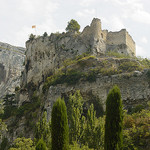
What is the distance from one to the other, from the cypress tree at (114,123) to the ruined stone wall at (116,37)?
3055 cm

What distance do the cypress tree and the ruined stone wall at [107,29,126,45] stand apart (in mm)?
30547

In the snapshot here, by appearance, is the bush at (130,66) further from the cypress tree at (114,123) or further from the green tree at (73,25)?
the green tree at (73,25)

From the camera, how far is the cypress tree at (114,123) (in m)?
12.8

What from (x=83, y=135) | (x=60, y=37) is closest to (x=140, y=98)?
(x=83, y=135)

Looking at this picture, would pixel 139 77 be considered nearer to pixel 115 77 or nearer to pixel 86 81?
pixel 115 77

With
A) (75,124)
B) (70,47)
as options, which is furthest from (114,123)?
(70,47)

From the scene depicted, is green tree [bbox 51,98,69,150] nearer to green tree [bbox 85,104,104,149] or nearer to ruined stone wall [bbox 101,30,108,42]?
green tree [bbox 85,104,104,149]

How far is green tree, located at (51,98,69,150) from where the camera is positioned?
13422 mm

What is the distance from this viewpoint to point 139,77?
27406mm

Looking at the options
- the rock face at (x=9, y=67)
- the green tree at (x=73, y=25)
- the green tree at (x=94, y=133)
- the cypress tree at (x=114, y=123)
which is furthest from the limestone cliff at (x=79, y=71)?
the rock face at (x=9, y=67)

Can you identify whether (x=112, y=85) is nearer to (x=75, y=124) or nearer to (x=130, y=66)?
(x=130, y=66)

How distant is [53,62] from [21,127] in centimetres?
1416

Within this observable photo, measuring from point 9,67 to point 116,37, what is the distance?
3972 cm

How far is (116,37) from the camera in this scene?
43.9 m
